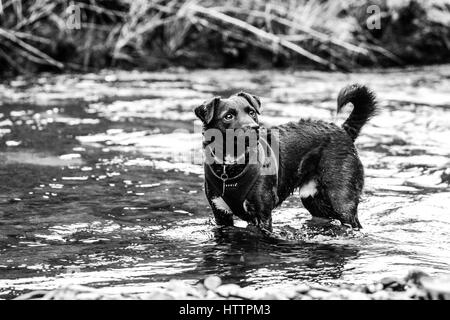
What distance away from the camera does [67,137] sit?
33.8 feet

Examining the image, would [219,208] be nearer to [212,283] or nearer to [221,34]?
[212,283]

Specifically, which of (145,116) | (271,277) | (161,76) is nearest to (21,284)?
(271,277)

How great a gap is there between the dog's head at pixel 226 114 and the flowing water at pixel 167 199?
99 centimetres

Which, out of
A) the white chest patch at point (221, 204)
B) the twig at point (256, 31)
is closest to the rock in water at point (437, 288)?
the white chest patch at point (221, 204)

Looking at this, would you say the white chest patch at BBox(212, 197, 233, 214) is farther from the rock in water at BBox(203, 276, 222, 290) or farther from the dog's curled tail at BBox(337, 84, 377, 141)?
the rock in water at BBox(203, 276, 222, 290)

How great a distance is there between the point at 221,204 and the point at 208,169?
0.36m

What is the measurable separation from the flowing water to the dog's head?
0.99 metres

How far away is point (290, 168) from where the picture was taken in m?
6.49

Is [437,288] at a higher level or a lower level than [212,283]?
higher

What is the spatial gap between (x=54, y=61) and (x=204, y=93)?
4.25 metres

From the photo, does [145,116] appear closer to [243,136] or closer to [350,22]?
[243,136]

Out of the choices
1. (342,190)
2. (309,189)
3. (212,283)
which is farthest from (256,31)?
(212,283)

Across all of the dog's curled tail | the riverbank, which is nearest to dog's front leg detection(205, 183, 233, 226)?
the dog's curled tail

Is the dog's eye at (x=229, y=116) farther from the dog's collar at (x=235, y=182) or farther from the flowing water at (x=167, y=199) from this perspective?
the flowing water at (x=167, y=199)
